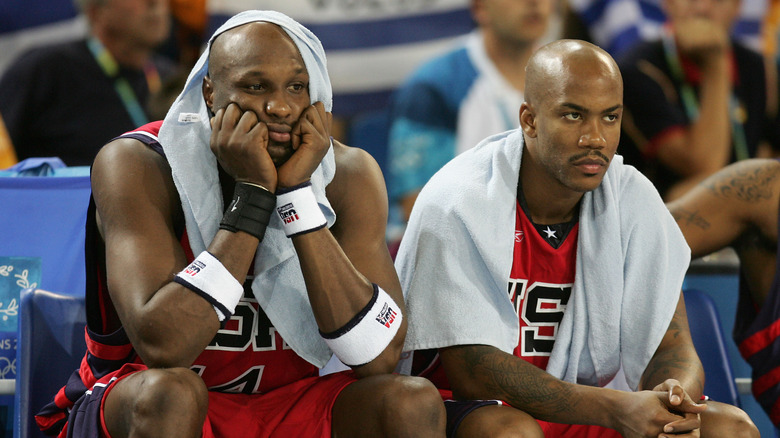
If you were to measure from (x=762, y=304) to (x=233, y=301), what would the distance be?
5.44ft

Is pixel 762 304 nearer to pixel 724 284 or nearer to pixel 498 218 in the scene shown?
pixel 724 284

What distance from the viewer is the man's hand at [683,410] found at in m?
2.14

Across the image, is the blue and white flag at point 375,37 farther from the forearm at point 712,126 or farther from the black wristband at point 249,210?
the black wristband at point 249,210

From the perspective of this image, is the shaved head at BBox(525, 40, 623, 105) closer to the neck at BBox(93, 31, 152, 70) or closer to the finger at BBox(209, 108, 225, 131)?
the finger at BBox(209, 108, 225, 131)

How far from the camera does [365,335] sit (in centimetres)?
215

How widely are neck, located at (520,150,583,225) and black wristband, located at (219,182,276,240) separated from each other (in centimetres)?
75

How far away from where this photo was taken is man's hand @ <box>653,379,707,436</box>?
214 centimetres

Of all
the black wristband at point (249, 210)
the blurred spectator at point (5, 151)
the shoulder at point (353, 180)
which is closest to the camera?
the black wristband at point (249, 210)

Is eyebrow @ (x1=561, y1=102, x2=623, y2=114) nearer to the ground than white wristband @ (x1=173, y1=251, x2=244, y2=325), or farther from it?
farther from it

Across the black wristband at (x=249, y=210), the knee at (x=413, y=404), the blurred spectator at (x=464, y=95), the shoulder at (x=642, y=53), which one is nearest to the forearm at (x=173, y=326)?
the black wristband at (x=249, y=210)

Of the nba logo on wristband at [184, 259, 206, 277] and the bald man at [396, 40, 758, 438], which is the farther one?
the bald man at [396, 40, 758, 438]

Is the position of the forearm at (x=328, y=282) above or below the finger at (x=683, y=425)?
above

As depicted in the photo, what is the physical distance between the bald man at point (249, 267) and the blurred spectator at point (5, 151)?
181 centimetres

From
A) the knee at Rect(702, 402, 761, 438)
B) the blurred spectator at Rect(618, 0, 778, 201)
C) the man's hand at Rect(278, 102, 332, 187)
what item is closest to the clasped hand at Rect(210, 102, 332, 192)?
the man's hand at Rect(278, 102, 332, 187)
